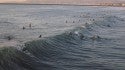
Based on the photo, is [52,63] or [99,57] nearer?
[52,63]

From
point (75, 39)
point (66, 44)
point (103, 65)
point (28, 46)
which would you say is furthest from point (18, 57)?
point (75, 39)

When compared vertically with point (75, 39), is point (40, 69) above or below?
below

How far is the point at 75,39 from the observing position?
36938mm

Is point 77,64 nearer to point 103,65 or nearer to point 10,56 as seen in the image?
point 103,65

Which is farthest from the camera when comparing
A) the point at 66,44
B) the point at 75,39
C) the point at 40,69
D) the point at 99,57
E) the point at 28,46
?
the point at 75,39

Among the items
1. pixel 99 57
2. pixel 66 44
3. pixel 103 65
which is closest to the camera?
pixel 103 65

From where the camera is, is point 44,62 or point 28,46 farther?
point 28,46

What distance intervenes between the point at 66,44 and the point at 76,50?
11.6 feet

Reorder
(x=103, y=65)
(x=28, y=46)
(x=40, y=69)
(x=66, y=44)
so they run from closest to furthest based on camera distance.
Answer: (x=40, y=69), (x=103, y=65), (x=28, y=46), (x=66, y=44)

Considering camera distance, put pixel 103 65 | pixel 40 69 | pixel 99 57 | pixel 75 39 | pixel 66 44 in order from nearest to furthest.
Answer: pixel 40 69
pixel 103 65
pixel 99 57
pixel 66 44
pixel 75 39

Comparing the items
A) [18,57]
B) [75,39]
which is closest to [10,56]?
[18,57]

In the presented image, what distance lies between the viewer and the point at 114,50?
98.0 feet

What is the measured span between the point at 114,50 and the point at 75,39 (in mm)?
8088

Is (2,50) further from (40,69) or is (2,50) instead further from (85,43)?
(85,43)
